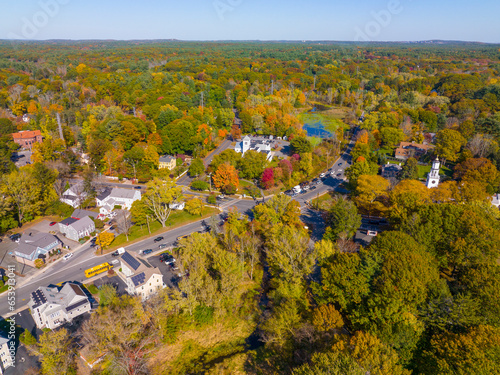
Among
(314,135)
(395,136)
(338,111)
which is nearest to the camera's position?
(395,136)

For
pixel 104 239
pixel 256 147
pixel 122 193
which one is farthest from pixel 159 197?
pixel 256 147

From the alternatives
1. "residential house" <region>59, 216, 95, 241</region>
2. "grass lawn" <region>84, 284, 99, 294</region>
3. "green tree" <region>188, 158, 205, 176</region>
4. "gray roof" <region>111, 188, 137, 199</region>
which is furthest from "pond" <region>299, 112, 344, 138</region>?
"grass lawn" <region>84, 284, 99, 294</region>

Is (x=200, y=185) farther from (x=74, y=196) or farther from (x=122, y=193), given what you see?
(x=74, y=196)

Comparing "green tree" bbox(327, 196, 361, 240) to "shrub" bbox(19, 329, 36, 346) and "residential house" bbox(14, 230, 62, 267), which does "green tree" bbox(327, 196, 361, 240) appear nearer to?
"shrub" bbox(19, 329, 36, 346)

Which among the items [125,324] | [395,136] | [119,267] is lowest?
[119,267]

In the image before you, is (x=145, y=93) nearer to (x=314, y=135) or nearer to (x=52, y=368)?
(x=314, y=135)

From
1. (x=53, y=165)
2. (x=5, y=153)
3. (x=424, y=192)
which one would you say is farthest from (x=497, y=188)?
(x=5, y=153)

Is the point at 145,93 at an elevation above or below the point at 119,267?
above

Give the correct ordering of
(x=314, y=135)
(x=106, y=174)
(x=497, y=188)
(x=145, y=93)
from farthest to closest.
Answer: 1. (x=145, y=93)
2. (x=314, y=135)
3. (x=106, y=174)
4. (x=497, y=188)
